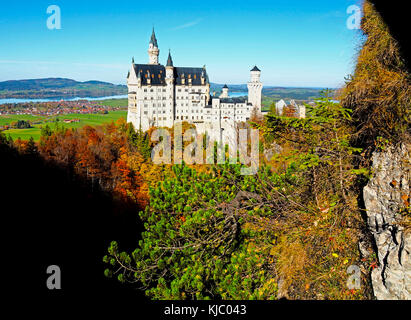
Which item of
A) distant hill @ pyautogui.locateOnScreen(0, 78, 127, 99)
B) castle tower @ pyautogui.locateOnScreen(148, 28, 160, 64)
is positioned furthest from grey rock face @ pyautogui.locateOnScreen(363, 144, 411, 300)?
distant hill @ pyautogui.locateOnScreen(0, 78, 127, 99)

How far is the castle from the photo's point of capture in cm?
6344

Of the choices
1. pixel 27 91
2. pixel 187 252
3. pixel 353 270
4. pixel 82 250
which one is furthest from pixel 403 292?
pixel 27 91

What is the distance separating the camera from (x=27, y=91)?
440ft

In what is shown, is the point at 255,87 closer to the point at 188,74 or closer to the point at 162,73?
the point at 188,74

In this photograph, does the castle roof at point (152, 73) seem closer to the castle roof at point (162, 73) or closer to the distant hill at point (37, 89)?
the castle roof at point (162, 73)

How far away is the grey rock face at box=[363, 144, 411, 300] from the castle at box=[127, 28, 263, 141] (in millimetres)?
54816

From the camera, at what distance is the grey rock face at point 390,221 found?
231 inches

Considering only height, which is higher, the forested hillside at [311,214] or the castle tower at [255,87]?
the castle tower at [255,87]

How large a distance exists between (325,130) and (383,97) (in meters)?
1.46

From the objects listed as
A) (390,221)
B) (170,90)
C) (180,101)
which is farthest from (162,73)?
(390,221)

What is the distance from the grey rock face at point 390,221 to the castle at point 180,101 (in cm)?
5482

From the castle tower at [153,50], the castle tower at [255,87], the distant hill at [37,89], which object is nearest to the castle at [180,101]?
the castle tower at [255,87]

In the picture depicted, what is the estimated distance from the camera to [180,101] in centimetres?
6612
